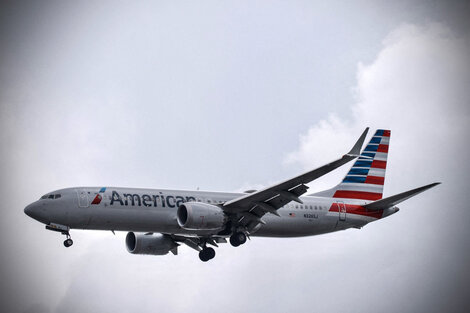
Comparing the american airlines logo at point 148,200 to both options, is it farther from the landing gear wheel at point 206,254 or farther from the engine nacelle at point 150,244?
the engine nacelle at point 150,244

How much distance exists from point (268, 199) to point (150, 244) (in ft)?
33.4

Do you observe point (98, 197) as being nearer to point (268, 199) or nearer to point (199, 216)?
point (199, 216)

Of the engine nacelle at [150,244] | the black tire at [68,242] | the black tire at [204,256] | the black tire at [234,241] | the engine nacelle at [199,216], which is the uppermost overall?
the engine nacelle at [199,216]

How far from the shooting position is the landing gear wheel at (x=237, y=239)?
46344mm

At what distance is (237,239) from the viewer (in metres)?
46.3

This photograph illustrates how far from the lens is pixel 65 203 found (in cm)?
4272

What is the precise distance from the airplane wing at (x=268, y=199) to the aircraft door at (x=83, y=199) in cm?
815

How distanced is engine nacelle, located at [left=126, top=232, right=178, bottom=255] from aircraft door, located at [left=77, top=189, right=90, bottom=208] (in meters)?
8.94

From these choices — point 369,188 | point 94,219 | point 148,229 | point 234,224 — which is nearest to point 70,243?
point 94,219

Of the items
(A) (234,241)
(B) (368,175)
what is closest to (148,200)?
(A) (234,241)

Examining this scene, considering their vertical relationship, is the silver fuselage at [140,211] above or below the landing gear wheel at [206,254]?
above

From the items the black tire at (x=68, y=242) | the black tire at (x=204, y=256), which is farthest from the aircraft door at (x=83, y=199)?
the black tire at (x=204, y=256)

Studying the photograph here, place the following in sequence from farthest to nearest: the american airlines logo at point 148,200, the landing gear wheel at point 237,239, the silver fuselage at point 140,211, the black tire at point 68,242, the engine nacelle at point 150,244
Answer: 1. the engine nacelle at point 150,244
2. the landing gear wheel at point 237,239
3. the american airlines logo at point 148,200
4. the silver fuselage at point 140,211
5. the black tire at point 68,242

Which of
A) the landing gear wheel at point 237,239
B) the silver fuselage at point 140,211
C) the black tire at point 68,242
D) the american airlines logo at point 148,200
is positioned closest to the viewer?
the black tire at point 68,242
